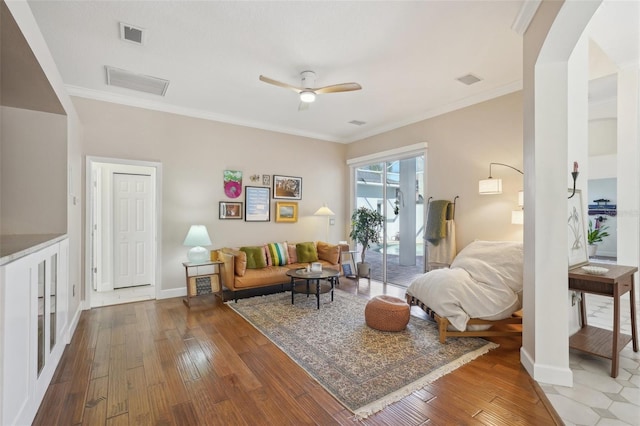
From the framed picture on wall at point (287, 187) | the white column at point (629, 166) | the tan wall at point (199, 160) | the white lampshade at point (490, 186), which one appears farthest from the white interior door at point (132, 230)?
the white column at point (629, 166)

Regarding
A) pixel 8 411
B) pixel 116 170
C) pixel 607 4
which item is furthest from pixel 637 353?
pixel 116 170

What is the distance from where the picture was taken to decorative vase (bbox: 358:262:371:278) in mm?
5898

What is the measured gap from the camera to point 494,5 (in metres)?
2.38

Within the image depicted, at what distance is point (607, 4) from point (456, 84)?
146 centimetres

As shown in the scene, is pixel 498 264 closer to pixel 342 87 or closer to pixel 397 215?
pixel 397 215

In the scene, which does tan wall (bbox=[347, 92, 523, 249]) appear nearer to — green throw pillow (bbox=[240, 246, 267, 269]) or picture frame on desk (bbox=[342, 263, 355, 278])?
picture frame on desk (bbox=[342, 263, 355, 278])

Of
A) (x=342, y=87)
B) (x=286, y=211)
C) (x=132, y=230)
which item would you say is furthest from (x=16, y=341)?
(x=286, y=211)

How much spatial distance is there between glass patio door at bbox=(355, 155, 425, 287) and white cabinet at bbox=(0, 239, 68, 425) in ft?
15.8

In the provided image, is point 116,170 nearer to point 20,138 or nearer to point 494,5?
point 20,138

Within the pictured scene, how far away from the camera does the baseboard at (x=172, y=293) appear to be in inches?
180

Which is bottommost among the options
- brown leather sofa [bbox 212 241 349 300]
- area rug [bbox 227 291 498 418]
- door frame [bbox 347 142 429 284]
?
area rug [bbox 227 291 498 418]

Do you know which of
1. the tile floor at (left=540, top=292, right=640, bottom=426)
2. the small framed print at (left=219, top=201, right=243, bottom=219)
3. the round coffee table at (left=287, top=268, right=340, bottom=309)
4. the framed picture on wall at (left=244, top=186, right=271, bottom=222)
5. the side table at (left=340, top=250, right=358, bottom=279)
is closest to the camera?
the tile floor at (left=540, top=292, right=640, bottom=426)

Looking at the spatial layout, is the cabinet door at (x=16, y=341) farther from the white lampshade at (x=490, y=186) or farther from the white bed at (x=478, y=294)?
the white lampshade at (x=490, y=186)

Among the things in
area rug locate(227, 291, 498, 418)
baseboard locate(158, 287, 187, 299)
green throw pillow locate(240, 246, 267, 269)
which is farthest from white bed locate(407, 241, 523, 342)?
baseboard locate(158, 287, 187, 299)
